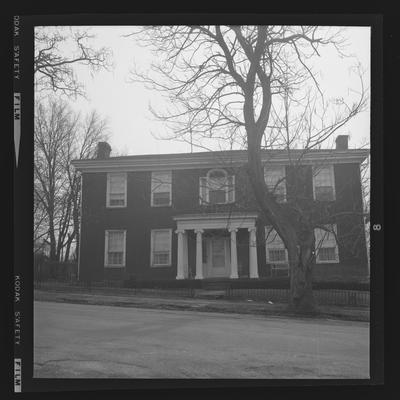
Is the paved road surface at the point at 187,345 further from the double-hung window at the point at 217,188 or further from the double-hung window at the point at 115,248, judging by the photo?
the double-hung window at the point at 217,188

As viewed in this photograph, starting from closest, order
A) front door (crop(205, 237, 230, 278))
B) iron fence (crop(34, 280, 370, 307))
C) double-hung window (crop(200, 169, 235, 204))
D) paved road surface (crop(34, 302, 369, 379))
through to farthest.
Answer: paved road surface (crop(34, 302, 369, 379)) < iron fence (crop(34, 280, 370, 307)) < front door (crop(205, 237, 230, 278)) < double-hung window (crop(200, 169, 235, 204))

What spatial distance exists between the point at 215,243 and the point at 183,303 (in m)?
0.87

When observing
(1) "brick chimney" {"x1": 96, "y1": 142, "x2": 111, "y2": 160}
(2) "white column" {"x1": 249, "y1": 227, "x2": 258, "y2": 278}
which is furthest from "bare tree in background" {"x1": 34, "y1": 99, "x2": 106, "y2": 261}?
(2) "white column" {"x1": 249, "y1": 227, "x2": 258, "y2": 278}

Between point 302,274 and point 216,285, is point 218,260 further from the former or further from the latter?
point 302,274

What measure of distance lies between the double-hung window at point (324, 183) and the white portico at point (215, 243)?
2.90ft

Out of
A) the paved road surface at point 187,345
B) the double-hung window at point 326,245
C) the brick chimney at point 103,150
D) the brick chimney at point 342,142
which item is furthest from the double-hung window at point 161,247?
the brick chimney at point 342,142

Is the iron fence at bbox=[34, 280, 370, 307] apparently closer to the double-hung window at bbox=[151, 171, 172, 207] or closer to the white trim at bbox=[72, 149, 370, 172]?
the double-hung window at bbox=[151, 171, 172, 207]

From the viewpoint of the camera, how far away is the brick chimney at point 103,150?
6219 mm

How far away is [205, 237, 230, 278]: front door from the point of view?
6.04 m

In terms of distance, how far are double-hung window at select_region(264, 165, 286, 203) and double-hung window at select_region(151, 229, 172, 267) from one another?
1.46 metres
